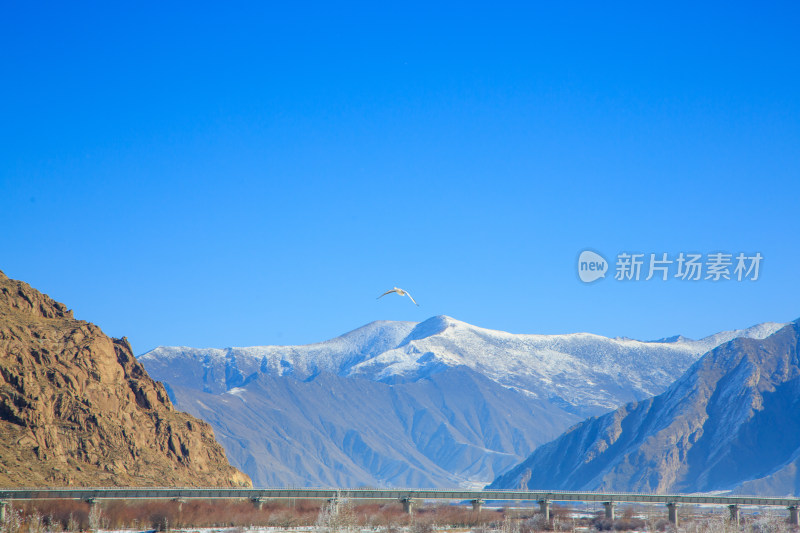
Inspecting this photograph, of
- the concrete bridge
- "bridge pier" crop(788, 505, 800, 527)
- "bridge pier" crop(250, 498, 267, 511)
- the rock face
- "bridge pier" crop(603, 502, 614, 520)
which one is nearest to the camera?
the concrete bridge

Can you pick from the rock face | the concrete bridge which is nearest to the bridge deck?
the concrete bridge

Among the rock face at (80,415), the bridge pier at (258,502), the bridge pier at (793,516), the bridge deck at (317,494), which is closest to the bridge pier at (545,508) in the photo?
the bridge deck at (317,494)

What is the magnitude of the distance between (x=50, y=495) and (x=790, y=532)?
256 ft

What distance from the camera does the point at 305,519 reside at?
95875mm

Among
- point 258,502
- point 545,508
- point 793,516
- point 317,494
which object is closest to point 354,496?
point 317,494

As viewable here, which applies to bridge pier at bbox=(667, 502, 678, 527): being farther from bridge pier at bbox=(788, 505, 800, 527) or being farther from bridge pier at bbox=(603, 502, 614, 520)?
bridge pier at bbox=(788, 505, 800, 527)

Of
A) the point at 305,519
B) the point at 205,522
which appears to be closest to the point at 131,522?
the point at 205,522

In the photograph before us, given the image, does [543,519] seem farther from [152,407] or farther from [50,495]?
[152,407]

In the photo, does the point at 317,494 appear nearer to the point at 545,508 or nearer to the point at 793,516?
the point at 545,508

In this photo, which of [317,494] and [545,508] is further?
[317,494]

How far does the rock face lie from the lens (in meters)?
119

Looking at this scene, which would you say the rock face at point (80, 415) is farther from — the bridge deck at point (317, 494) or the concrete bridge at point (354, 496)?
the concrete bridge at point (354, 496)

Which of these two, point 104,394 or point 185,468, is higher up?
point 104,394

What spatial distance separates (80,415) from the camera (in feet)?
431
